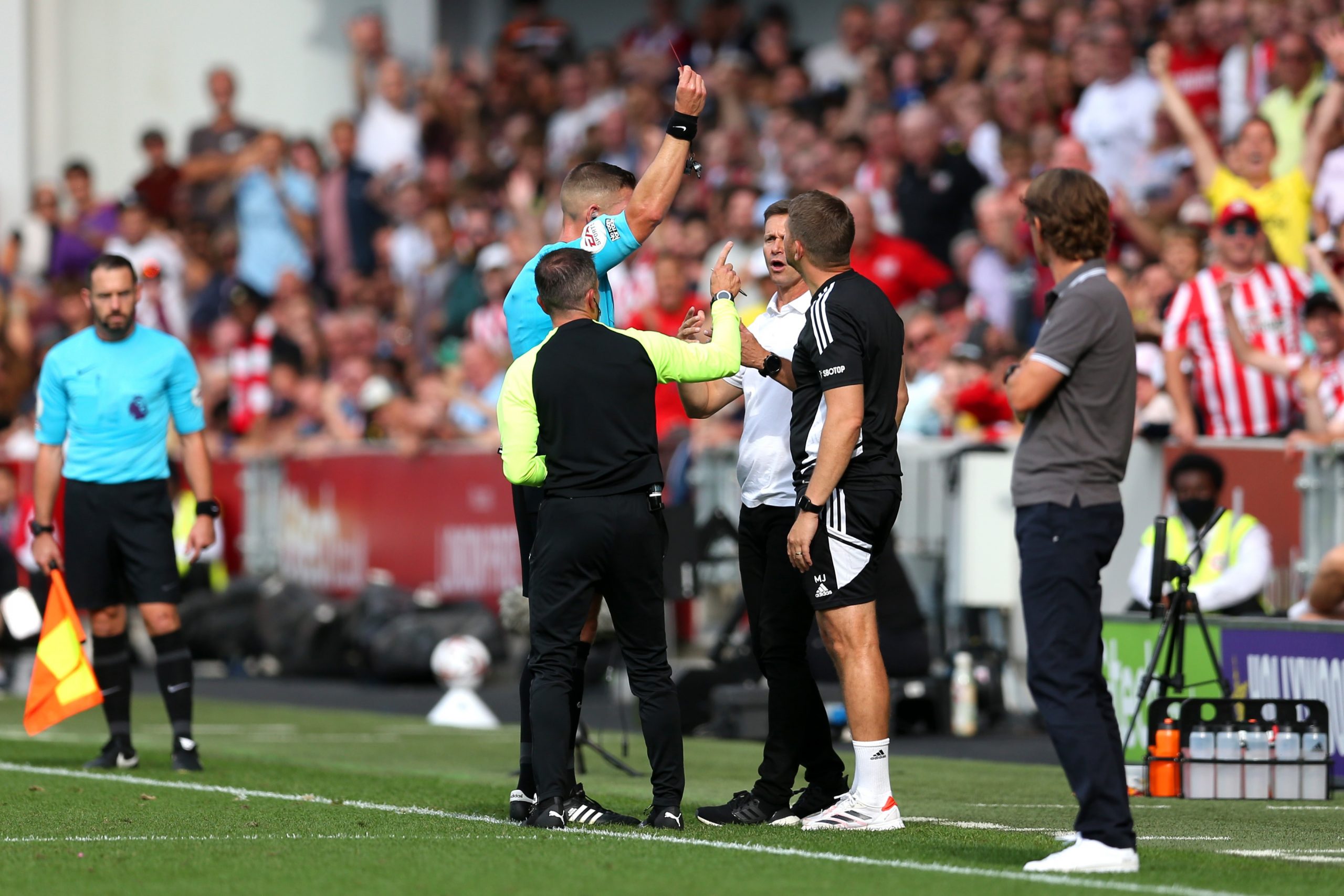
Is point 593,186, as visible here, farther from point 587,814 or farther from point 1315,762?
point 1315,762

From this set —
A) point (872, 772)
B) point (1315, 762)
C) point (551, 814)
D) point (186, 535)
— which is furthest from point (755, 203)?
point (551, 814)

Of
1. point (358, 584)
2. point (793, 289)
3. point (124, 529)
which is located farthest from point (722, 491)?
point (793, 289)

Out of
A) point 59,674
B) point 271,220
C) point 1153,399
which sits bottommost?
point 59,674

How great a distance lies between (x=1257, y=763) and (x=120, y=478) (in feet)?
17.7

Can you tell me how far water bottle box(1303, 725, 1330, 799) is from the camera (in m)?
9.10

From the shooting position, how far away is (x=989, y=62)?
700 inches

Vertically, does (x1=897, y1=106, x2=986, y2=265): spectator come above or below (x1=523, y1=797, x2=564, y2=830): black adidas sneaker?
above

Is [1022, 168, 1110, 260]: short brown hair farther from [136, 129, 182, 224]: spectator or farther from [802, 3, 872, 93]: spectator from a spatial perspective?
[136, 129, 182, 224]: spectator

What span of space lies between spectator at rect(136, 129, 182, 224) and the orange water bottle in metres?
16.9

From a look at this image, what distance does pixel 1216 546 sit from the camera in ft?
36.7

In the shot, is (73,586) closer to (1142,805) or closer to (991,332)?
(1142,805)

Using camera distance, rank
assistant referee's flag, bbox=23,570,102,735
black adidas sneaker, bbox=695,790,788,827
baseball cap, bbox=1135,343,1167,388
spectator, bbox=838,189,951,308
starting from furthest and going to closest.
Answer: spectator, bbox=838,189,951,308 < baseball cap, bbox=1135,343,1167,388 < assistant referee's flag, bbox=23,570,102,735 < black adidas sneaker, bbox=695,790,788,827

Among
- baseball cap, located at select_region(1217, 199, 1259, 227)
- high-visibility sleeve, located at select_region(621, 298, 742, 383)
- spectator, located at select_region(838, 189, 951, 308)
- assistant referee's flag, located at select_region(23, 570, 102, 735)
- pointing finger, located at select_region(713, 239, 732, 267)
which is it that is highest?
spectator, located at select_region(838, 189, 951, 308)

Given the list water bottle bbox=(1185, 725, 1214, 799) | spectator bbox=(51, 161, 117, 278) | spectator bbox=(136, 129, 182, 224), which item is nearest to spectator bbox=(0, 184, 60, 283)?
spectator bbox=(51, 161, 117, 278)
